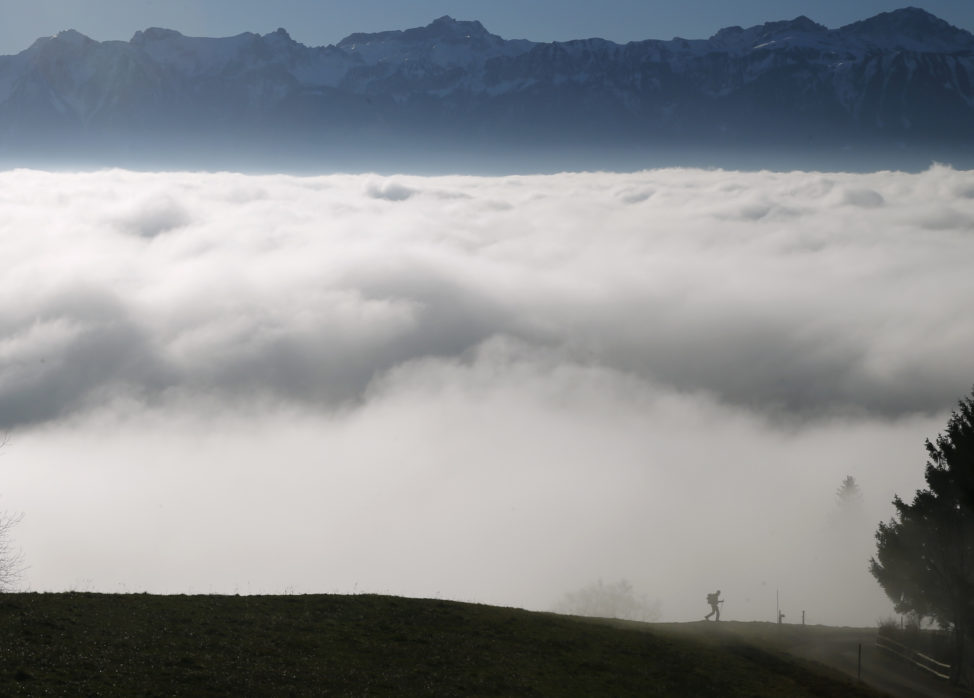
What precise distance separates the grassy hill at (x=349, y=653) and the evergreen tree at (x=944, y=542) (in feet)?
34.0

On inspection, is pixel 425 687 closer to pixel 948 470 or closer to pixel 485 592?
pixel 948 470

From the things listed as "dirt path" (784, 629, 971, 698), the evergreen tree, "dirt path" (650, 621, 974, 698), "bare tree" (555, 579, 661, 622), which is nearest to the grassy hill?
"dirt path" (784, 629, 971, 698)

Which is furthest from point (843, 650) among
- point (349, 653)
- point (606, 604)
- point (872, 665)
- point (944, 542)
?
point (606, 604)

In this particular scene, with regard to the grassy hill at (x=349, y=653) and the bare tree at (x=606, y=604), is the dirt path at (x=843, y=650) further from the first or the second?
the bare tree at (x=606, y=604)

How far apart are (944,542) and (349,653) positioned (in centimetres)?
3385

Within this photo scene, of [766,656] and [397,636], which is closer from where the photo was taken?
[397,636]

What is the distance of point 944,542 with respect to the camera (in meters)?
47.3

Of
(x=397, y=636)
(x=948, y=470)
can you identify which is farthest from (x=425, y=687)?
(x=948, y=470)

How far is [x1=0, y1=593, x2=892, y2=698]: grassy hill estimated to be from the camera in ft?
98.4

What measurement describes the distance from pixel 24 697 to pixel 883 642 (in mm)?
47117

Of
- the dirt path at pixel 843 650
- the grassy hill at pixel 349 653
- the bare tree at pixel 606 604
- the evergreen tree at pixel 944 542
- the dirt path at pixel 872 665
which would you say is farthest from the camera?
the bare tree at pixel 606 604

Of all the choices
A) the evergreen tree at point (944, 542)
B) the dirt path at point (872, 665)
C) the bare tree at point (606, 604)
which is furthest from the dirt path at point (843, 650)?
the bare tree at point (606, 604)

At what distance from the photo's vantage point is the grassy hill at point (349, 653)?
98.4ft

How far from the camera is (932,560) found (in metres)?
49.7
